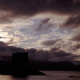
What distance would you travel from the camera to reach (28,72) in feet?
653

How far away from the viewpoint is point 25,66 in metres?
199

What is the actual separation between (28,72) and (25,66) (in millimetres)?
6208

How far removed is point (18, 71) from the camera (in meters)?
195

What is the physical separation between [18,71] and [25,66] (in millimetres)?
8308

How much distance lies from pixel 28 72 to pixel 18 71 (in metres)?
9.86
